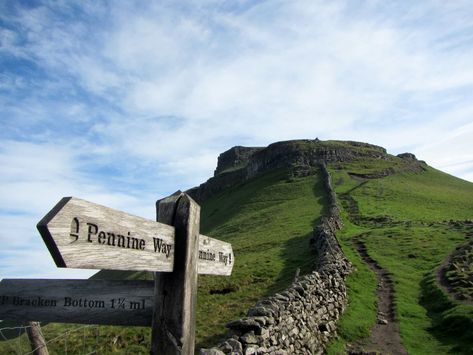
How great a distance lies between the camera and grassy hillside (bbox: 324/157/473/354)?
51.8 feet

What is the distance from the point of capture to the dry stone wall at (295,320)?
9.73 m

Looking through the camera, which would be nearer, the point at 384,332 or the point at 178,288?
the point at 178,288

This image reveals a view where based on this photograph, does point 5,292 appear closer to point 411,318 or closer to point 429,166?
point 411,318

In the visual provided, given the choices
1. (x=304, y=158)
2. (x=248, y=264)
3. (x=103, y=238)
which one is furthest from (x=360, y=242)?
(x=304, y=158)

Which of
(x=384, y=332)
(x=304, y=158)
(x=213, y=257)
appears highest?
(x=304, y=158)

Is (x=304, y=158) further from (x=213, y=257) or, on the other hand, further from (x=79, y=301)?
(x=79, y=301)

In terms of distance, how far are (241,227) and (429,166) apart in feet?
219

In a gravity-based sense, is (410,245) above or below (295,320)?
above

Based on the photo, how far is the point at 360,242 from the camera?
34.1m

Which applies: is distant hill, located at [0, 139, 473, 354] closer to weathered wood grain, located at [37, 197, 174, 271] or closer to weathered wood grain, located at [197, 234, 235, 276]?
weathered wood grain, located at [197, 234, 235, 276]

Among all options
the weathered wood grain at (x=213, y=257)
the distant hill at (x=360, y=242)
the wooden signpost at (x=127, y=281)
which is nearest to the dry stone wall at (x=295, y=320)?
the distant hill at (x=360, y=242)

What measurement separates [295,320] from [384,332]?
195 inches

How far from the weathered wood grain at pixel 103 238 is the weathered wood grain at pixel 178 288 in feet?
0.40

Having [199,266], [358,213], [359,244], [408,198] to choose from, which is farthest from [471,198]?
[199,266]
